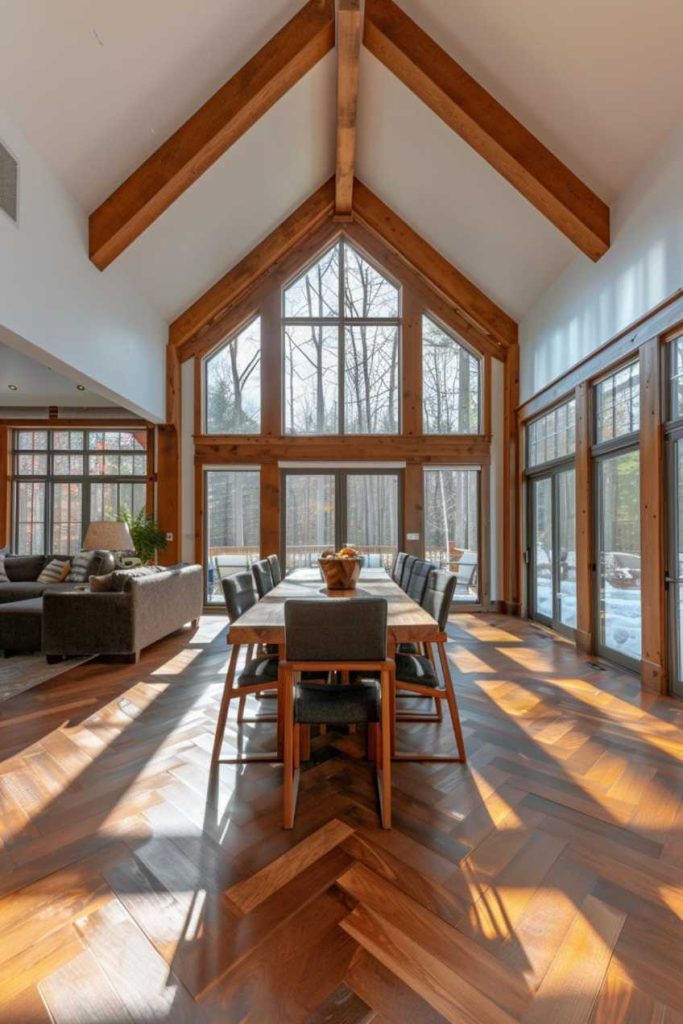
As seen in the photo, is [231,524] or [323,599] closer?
[323,599]

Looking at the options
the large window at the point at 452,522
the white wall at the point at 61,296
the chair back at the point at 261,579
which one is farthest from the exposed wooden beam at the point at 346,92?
the chair back at the point at 261,579

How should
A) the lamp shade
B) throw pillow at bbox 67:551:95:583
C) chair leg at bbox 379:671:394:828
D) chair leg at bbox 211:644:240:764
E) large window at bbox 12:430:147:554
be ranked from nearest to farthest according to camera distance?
chair leg at bbox 379:671:394:828 → chair leg at bbox 211:644:240:764 → the lamp shade → throw pillow at bbox 67:551:95:583 → large window at bbox 12:430:147:554

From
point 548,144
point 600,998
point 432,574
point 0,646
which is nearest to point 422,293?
point 548,144

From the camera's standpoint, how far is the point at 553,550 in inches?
210

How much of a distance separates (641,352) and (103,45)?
4403 mm

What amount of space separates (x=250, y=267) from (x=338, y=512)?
3.54 metres

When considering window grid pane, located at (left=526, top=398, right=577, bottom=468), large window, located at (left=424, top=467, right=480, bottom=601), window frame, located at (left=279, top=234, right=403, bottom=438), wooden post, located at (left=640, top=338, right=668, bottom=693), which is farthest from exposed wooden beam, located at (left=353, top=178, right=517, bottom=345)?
wooden post, located at (left=640, top=338, right=668, bottom=693)

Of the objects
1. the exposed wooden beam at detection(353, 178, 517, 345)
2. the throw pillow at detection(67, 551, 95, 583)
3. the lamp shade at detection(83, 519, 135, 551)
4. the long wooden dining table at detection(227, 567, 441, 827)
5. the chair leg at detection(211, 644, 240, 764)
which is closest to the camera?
the long wooden dining table at detection(227, 567, 441, 827)

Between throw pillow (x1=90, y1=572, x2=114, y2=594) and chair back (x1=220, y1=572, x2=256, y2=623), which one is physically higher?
chair back (x1=220, y1=572, x2=256, y2=623)

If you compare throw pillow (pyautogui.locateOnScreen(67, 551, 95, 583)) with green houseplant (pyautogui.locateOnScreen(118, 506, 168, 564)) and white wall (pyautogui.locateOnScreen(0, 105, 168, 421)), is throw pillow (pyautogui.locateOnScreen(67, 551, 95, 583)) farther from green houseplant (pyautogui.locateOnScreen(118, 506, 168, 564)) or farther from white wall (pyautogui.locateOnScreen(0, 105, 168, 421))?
white wall (pyautogui.locateOnScreen(0, 105, 168, 421))

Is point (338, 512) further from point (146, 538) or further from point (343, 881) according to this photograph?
point (343, 881)

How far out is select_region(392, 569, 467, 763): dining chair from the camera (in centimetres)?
228

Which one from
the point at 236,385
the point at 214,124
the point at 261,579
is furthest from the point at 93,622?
the point at 214,124

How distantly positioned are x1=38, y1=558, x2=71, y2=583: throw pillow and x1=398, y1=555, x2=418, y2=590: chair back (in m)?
4.46
